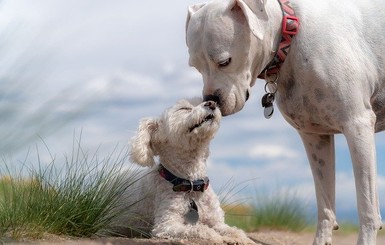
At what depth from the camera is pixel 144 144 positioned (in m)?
7.42

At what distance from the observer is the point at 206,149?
7.57 metres

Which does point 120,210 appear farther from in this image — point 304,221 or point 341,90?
point 304,221

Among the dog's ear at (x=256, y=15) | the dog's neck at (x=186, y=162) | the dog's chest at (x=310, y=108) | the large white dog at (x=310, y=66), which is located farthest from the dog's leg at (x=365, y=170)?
the dog's neck at (x=186, y=162)

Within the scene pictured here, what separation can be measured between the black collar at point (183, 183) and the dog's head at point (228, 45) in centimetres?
82

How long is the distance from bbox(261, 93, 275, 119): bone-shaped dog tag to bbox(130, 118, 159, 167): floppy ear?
0.98 m

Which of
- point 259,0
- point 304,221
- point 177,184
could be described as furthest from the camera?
point 304,221

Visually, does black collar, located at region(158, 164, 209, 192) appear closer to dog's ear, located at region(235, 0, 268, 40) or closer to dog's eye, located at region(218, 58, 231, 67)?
dog's eye, located at region(218, 58, 231, 67)

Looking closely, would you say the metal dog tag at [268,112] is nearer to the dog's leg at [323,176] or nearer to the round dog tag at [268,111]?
the round dog tag at [268,111]

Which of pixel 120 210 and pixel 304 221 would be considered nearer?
pixel 120 210

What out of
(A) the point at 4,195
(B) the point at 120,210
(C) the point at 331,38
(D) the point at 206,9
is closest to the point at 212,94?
(D) the point at 206,9

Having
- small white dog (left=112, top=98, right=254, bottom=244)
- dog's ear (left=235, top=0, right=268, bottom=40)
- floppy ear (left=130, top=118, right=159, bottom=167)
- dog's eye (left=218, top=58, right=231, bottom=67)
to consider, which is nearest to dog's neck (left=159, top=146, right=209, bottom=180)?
small white dog (left=112, top=98, right=254, bottom=244)

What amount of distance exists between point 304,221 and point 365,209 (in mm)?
3859

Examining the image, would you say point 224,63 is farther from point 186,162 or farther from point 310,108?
point 186,162

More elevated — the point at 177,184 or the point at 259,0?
the point at 259,0
